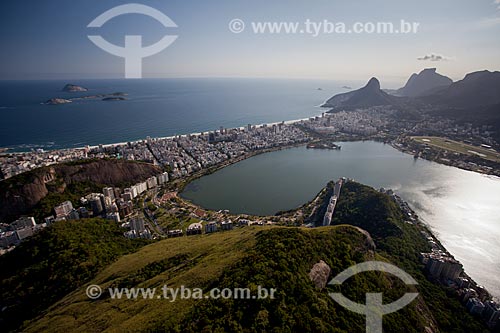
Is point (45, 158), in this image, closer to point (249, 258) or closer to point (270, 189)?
point (270, 189)

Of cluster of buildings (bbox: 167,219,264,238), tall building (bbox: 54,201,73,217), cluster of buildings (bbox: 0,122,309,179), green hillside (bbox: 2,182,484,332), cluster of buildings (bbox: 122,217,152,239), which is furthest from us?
cluster of buildings (bbox: 0,122,309,179)

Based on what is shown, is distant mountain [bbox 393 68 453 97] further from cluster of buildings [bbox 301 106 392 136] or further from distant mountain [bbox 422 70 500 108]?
cluster of buildings [bbox 301 106 392 136]

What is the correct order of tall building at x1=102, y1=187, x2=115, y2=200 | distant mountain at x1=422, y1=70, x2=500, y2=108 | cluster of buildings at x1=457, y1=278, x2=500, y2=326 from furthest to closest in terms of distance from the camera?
1. distant mountain at x1=422, y1=70, x2=500, y2=108
2. tall building at x1=102, y1=187, x2=115, y2=200
3. cluster of buildings at x1=457, y1=278, x2=500, y2=326

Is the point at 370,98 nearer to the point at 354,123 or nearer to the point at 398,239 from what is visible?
the point at 354,123

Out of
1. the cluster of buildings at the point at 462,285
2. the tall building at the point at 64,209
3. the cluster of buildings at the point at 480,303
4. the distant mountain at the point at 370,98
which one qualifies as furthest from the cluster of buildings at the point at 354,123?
the tall building at the point at 64,209

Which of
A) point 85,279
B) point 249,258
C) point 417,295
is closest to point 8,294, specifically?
point 85,279

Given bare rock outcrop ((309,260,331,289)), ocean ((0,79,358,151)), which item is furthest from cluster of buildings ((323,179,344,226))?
ocean ((0,79,358,151))
